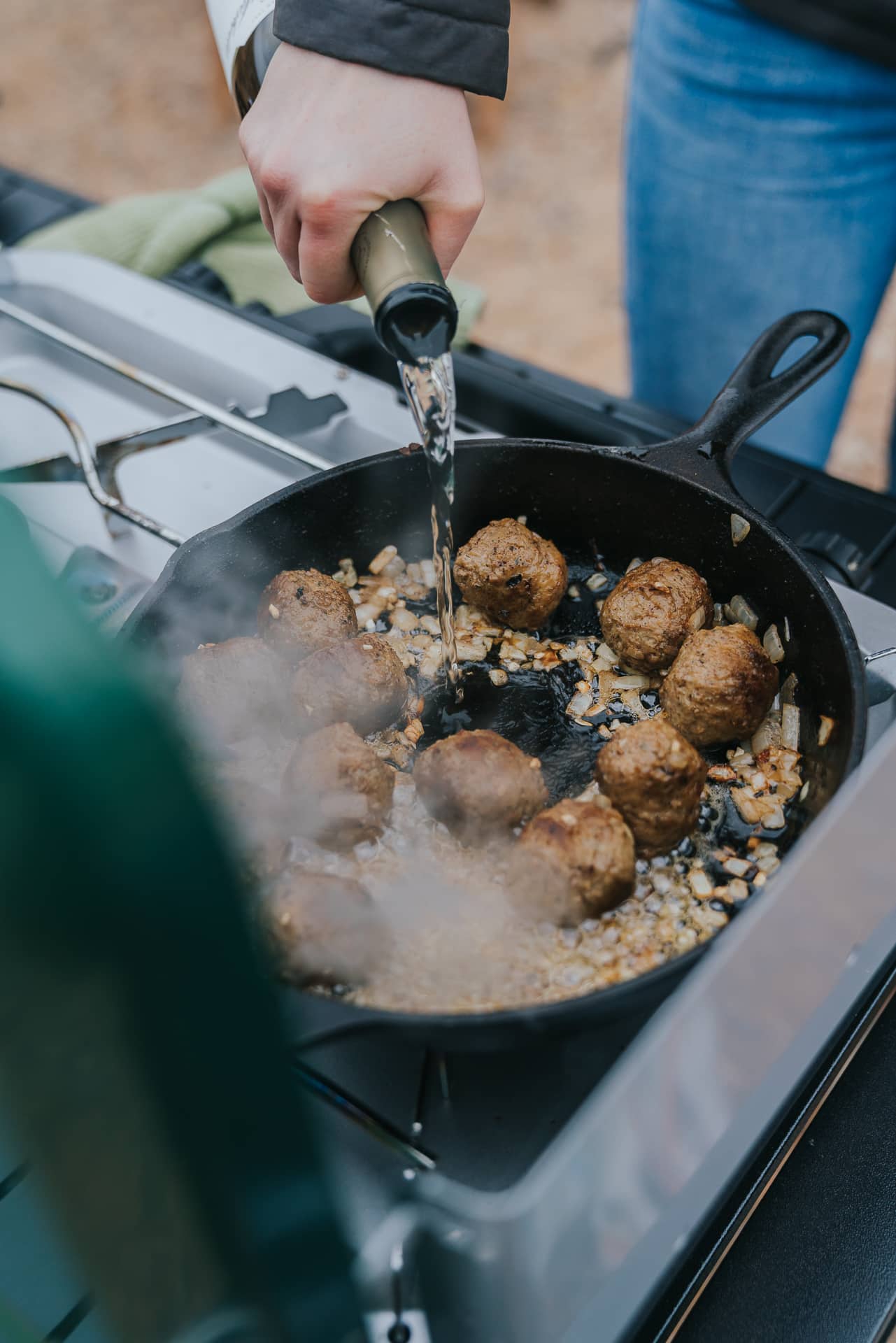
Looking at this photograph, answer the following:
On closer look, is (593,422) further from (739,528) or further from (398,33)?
(398,33)

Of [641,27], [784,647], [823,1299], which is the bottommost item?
[823,1299]

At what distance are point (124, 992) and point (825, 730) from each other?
85 cm

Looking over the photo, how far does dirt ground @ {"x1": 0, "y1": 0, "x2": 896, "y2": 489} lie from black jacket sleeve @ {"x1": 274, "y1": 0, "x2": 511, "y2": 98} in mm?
2650

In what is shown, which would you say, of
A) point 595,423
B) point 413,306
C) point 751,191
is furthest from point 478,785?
point 751,191

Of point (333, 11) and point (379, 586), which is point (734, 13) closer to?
point (333, 11)

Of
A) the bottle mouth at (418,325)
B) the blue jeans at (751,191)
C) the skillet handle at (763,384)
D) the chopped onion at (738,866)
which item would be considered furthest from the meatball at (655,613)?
the blue jeans at (751,191)

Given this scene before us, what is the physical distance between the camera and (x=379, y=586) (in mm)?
1349

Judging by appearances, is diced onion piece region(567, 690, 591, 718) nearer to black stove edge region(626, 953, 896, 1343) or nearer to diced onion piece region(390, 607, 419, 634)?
diced onion piece region(390, 607, 419, 634)

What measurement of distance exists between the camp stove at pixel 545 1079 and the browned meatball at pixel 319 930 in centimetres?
7

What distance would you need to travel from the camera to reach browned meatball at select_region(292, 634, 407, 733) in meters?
1.11

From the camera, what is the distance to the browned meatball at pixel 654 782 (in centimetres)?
98

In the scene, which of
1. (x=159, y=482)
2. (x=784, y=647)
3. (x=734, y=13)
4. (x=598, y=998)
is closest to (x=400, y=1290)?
(x=598, y=998)

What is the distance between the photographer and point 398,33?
1.00 meters

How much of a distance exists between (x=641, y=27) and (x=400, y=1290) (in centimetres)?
199
